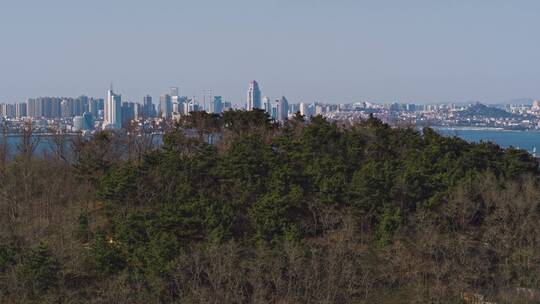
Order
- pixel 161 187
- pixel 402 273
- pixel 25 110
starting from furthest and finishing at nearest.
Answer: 1. pixel 25 110
2. pixel 161 187
3. pixel 402 273

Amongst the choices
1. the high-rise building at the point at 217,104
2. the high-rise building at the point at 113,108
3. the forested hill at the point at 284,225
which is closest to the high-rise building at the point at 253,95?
the high-rise building at the point at 217,104

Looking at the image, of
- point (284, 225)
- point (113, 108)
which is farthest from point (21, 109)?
point (284, 225)

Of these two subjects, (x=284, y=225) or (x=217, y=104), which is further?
(x=217, y=104)

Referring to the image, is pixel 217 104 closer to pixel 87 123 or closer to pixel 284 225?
pixel 87 123

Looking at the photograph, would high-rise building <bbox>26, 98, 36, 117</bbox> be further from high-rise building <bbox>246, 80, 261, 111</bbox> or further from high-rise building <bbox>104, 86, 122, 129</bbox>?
high-rise building <bbox>246, 80, 261, 111</bbox>

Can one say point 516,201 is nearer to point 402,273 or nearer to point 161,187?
point 402,273

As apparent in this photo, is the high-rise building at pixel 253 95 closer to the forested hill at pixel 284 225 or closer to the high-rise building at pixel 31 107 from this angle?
the high-rise building at pixel 31 107

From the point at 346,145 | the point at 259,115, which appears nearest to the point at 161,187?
the point at 346,145

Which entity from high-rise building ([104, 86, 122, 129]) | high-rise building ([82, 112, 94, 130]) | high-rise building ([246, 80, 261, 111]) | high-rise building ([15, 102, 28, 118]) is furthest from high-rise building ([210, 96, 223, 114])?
high-rise building ([15, 102, 28, 118])

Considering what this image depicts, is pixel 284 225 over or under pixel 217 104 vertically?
under
